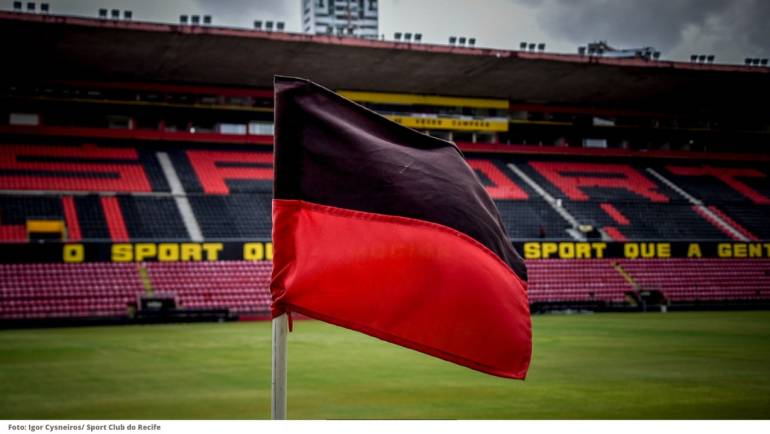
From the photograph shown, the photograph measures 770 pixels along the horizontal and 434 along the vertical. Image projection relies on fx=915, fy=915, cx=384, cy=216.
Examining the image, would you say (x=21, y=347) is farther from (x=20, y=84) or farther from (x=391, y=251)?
(x=20, y=84)

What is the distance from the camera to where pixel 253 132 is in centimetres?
3403

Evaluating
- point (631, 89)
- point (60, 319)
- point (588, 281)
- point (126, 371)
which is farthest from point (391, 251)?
point (631, 89)

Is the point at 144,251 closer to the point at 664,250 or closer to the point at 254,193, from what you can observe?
the point at 254,193

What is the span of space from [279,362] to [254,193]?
27884mm

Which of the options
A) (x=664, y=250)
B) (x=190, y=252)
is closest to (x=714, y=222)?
(x=664, y=250)

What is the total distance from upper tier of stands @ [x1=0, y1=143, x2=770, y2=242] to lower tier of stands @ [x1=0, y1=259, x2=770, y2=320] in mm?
1357

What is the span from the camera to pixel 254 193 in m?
30.6

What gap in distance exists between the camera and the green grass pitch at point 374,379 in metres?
8.71

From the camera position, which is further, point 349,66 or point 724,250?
point 349,66

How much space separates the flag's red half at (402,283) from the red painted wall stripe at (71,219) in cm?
2380

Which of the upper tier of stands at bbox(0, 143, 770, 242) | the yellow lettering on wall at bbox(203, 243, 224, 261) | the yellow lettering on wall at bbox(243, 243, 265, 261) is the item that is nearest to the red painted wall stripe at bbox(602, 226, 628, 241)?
the upper tier of stands at bbox(0, 143, 770, 242)

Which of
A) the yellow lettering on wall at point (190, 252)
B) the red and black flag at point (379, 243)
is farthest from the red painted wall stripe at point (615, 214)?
the red and black flag at point (379, 243)

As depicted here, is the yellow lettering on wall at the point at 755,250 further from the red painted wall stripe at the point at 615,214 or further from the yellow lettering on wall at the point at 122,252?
the yellow lettering on wall at the point at 122,252
